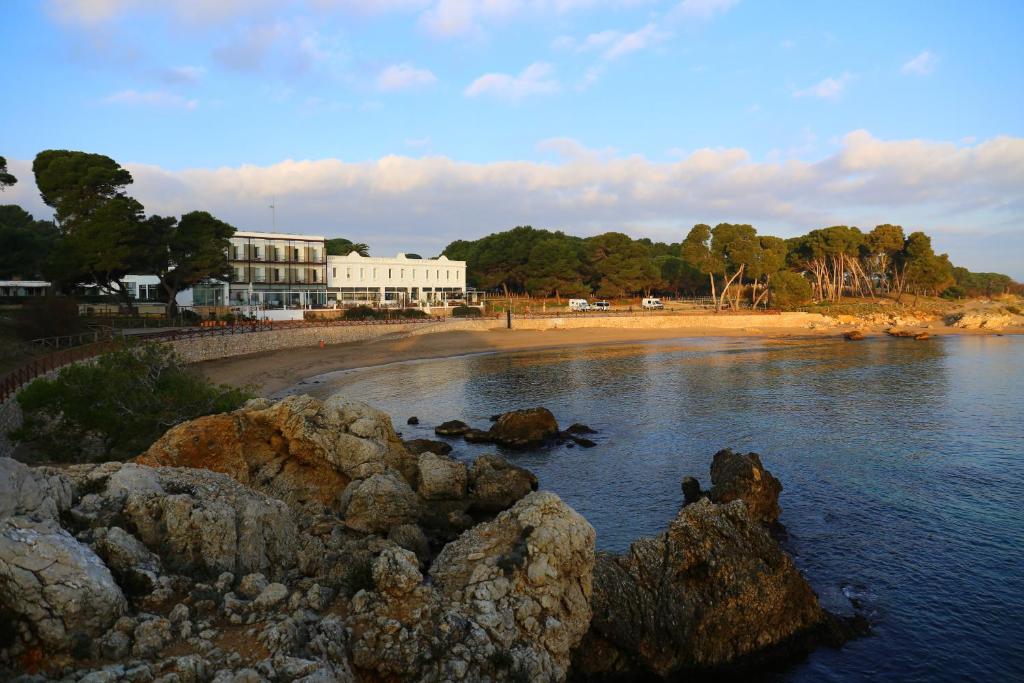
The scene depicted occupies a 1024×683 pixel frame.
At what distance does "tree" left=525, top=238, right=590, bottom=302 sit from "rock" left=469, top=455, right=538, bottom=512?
100 m

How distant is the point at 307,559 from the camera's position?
43.1 feet

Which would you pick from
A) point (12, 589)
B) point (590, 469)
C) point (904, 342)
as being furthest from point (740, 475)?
point (904, 342)

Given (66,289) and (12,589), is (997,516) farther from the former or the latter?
(66,289)

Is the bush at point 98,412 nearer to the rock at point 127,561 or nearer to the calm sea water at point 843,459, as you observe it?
the calm sea water at point 843,459

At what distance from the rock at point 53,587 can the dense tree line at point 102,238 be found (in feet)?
189

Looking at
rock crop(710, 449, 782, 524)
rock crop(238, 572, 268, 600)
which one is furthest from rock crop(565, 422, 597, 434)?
rock crop(238, 572, 268, 600)

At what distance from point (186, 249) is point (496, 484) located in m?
58.0

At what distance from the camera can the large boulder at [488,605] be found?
10.4m

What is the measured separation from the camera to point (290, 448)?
21.1 meters

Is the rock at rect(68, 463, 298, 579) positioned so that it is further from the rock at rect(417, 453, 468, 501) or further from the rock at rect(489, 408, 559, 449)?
the rock at rect(489, 408, 559, 449)

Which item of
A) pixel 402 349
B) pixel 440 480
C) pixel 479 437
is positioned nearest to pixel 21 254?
pixel 402 349

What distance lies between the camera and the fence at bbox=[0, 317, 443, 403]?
91.4 ft

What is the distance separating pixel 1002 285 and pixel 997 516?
725 feet

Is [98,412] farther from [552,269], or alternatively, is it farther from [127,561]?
[552,269]
